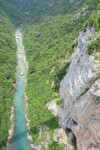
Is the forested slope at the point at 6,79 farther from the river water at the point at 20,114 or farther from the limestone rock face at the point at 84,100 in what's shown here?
the limestone rock face at the point at 84,100

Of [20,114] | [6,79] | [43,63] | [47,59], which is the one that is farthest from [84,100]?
[47,59]

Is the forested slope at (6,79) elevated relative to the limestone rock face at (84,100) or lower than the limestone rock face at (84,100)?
elevated

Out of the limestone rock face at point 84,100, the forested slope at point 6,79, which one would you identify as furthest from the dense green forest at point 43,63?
the limestone rock face at point 84,100

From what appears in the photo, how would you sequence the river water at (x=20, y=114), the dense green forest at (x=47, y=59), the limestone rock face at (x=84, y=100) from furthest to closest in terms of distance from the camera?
the dense green forest at (x=47, y=59) → the river water at (x=20, y=114) → the limestone rock face at (x=84, y=100)

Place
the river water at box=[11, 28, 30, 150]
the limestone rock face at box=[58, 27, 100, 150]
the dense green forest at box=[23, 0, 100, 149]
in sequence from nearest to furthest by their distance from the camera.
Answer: the limestone rock face at box=[58, 27, 100, 150]
the river water at box=[11, 28, 30, 150]
the dense green forest at box=[23, 0, 100, 149]

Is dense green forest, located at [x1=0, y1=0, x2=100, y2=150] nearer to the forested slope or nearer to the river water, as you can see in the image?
the forested slope

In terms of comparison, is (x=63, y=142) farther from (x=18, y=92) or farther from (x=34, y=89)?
(x=18, y=92)

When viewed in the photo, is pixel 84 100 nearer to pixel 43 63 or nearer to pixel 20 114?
pixel 20 114

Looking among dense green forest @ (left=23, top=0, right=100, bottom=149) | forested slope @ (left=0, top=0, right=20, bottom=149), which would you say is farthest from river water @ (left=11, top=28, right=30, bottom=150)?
dense green forest @ (left=23, top=0, right=100, bottom=149)
